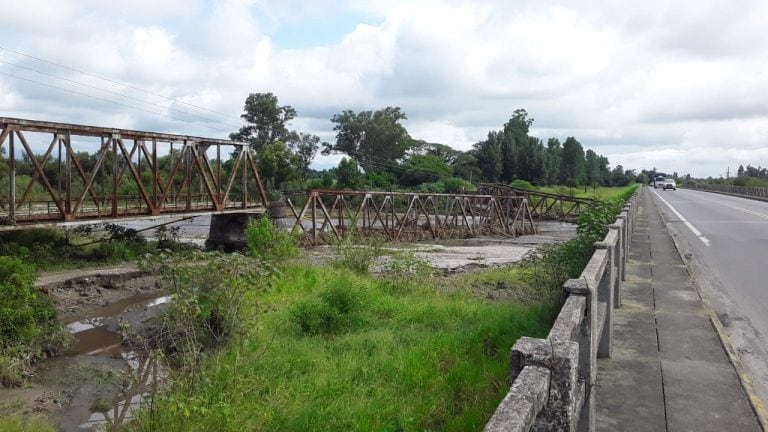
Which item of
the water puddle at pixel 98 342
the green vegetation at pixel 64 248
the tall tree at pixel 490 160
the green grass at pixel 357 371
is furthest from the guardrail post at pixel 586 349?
the tall tree at pixel 490 160

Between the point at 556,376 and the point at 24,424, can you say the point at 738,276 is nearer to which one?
the point at 556,376

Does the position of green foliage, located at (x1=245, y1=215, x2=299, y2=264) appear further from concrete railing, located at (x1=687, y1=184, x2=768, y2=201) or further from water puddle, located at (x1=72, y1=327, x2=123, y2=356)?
concrete railing, located at (x1=687, y1=184, x2=768, y2=201)

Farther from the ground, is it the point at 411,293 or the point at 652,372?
the point at 652,372

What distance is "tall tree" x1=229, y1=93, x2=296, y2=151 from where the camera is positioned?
8088cm

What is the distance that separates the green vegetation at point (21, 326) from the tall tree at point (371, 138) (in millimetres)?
76690

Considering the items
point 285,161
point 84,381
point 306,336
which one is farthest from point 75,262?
point 285,161

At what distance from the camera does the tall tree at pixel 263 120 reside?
8088 cm

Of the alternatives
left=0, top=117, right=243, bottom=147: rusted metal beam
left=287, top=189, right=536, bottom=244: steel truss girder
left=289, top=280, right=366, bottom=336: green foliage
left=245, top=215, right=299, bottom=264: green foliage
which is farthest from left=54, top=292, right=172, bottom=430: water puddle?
left=287, top=189, right=536, bottom=244: steel truss girder

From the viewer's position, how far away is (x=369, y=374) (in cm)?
829

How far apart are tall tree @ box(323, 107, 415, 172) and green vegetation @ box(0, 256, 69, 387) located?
76690 mm

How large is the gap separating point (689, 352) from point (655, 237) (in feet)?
35.9

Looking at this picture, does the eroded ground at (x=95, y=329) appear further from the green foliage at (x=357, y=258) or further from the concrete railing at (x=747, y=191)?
the concrete railing at (x=747, y=191)

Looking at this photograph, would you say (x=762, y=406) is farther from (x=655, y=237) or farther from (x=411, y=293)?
(x=655, y=237)

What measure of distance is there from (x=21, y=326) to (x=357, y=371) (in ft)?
20.0
